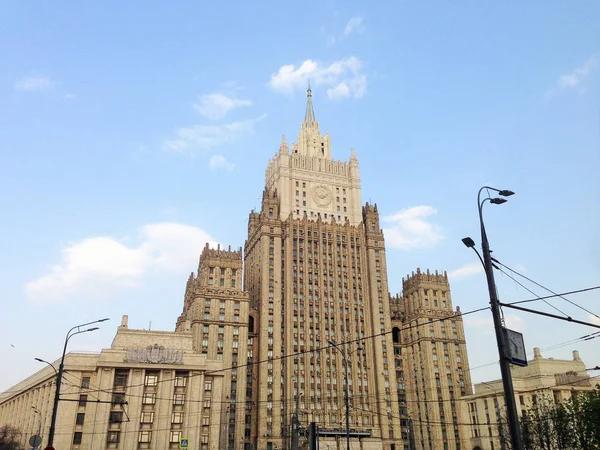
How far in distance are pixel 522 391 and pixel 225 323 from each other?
55372 millimetres

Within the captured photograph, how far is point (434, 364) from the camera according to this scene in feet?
374

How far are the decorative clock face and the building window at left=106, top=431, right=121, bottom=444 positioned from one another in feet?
207

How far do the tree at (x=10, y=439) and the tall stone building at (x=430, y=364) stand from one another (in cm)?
6964

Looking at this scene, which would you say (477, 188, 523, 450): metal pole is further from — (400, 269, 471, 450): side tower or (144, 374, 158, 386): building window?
(400, 269, 471, 450): side tower

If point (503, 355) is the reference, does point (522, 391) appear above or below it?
above

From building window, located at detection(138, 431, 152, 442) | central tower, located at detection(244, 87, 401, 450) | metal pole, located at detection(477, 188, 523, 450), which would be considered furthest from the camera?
central tower, located at detection(244, 87, 401, 450)

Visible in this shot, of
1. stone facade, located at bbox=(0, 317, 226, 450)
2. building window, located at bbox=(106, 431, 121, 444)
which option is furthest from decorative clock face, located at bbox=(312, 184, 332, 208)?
building window, located at bbox=(106, 431, 121, 444)

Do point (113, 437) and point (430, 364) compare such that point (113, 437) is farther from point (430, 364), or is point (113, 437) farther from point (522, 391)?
point (522, 391)

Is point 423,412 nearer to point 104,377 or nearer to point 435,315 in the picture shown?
point 435,315

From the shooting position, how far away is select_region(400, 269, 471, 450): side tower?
10912cm

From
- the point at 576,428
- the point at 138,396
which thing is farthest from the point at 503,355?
the point at 138,396

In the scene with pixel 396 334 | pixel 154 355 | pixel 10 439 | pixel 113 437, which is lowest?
pixel 113 437

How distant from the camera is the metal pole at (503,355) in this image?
19.6 m

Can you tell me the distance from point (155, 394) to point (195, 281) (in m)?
33.7
